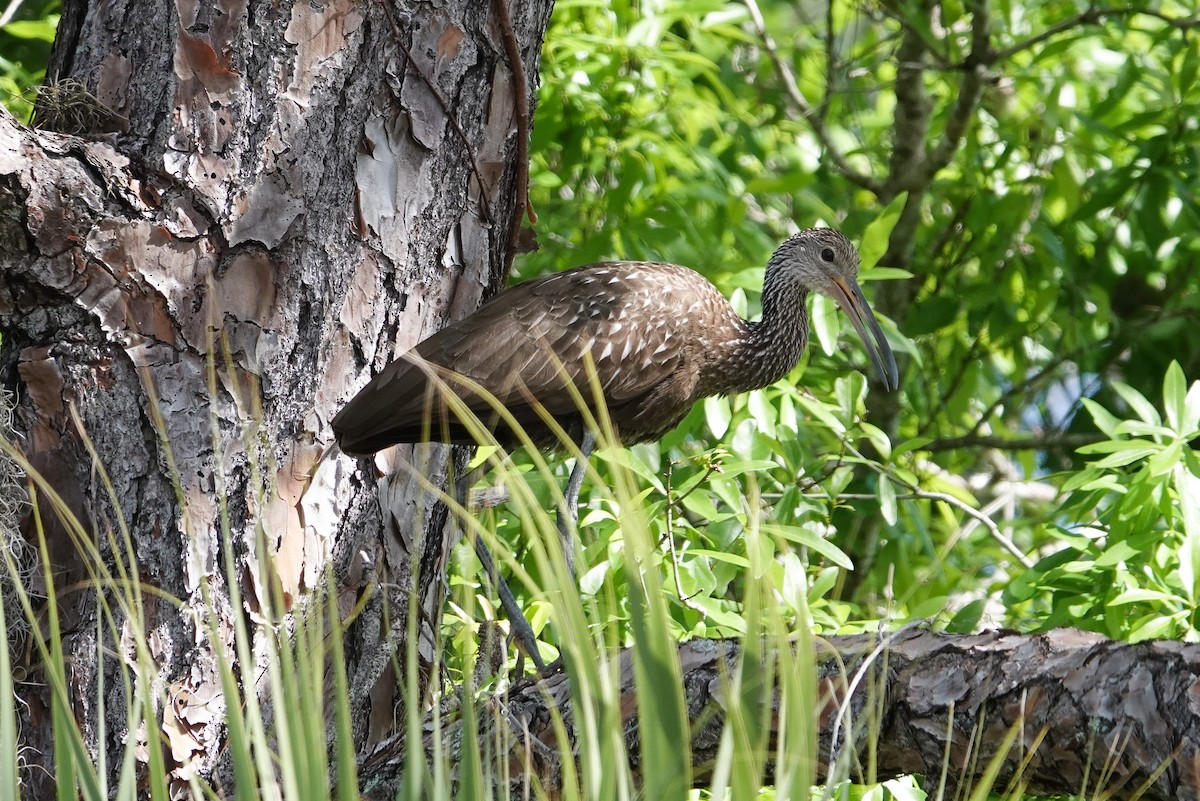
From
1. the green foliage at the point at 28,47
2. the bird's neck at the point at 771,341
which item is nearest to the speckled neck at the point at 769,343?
the bird's neck at the point at 771,341

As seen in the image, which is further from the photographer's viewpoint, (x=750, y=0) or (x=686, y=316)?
(x=750, y=0)

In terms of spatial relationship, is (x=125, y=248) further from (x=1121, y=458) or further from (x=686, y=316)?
(x=1121, y=458)

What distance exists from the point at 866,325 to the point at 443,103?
1678 mm

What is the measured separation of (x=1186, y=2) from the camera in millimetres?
5605

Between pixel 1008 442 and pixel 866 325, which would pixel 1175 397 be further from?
pixel 1008 442

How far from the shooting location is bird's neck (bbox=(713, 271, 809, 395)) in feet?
11.6

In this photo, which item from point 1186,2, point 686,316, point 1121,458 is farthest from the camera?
point 1186,2

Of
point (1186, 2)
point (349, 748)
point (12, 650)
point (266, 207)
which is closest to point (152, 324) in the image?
point (266, 207)

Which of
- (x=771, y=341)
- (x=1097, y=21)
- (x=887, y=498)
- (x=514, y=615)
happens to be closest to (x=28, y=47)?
(x=771, y=341)

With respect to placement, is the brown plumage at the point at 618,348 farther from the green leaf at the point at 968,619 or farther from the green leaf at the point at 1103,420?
the green leaf at the point at 968,619

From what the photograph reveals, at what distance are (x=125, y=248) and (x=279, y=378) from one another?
1.13 ft

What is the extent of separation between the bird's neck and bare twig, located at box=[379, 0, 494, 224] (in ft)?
3.74

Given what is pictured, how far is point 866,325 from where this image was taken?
3678 millimetres

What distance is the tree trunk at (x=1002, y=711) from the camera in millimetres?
1691
